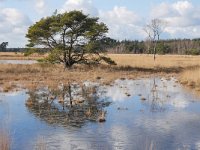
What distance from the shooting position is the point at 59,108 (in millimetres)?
19562

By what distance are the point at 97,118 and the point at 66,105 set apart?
396 cm

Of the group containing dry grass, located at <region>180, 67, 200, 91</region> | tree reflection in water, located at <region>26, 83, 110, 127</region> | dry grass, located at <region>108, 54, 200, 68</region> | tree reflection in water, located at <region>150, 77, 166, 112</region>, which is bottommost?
tree reflection in water, located at <region>150, 77, 166, 112</region>

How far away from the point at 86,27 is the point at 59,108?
26675mm

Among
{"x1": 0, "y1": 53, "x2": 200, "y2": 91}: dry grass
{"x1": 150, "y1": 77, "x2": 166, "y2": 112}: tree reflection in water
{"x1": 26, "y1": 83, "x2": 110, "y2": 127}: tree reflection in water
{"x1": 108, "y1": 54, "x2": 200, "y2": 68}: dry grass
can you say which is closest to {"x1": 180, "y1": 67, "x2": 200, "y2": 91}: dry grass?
{"x1": 0, "y1": 53, "x2": 200, "y2": 91}: dry grass

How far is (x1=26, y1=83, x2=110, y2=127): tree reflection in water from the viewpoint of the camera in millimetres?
16875

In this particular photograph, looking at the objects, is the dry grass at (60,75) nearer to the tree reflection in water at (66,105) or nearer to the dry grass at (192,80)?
the dry grass at (192,80)

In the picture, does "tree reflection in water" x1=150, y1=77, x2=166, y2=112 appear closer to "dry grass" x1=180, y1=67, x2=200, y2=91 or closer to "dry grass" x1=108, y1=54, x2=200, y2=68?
"dry grass" x1=180, y1=67, x2=200, y2=91

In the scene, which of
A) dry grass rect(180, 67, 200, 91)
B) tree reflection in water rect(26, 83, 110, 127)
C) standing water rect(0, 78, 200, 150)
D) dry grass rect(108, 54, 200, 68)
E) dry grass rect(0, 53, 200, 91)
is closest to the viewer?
standing water rect(0, 78, 200, 150)

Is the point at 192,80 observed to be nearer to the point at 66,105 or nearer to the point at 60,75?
the point at 60,75

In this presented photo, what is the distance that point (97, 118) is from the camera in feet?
55.5

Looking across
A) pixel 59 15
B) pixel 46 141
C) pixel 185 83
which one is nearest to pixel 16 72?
pixel 59 15

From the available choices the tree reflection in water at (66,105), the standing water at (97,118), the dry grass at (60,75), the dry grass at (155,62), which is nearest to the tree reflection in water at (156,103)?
the standing water at (97,118)

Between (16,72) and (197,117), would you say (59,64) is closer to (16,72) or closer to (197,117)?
(16,72)

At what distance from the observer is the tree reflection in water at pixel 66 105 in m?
16.9
